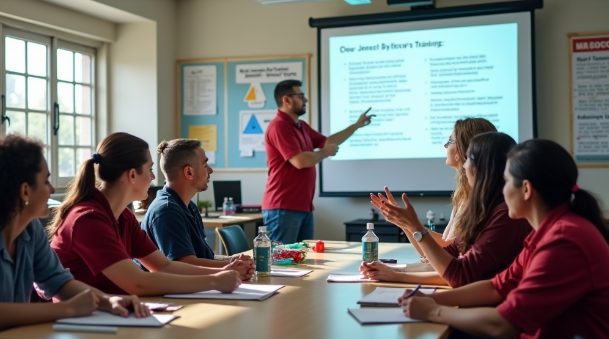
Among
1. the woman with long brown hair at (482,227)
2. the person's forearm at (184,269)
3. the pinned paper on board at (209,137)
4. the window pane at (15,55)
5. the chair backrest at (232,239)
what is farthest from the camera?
the pinned paper on board at (209,137)

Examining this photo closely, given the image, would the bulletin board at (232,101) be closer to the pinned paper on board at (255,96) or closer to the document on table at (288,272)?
the pinned paper on board at (255,96)

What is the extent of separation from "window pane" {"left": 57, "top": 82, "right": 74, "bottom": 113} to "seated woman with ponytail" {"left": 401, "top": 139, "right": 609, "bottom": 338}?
4600 mm

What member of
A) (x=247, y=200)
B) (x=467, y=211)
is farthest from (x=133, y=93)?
(x=467, y=211)

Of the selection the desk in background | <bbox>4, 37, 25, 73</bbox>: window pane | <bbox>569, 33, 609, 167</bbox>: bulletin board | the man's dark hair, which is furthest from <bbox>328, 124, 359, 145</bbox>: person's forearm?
<bbox>4, 37, 25, 73</bbox>: window pane

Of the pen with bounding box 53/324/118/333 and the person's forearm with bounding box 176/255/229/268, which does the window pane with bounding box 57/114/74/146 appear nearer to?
the person's forearm with bounding box 176/255/229/268

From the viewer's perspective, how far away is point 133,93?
6246mm

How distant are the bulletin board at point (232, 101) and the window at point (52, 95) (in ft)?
2.86

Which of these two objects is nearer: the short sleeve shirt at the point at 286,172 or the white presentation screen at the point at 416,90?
the short sleeve shirt at the point at 286,172

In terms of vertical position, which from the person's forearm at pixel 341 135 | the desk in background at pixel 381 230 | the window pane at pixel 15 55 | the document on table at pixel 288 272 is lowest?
the desk in background at pixel 381 230

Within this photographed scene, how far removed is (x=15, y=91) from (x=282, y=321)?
4.13 metres

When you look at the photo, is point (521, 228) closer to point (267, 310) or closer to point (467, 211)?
point (467, 211)

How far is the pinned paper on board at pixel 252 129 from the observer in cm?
625

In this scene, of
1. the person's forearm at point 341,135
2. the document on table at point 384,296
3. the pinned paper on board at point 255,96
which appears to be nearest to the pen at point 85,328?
the document on table at point 384,296

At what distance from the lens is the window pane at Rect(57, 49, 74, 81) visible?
5722 millimetres
